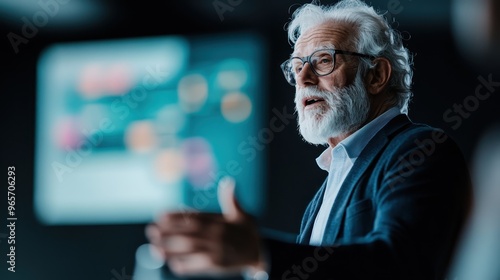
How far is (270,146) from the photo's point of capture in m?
1.94

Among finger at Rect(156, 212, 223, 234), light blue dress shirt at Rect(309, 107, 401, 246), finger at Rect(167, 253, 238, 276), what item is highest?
light blue dress shirt at Rect(309, 107, 401, 246)

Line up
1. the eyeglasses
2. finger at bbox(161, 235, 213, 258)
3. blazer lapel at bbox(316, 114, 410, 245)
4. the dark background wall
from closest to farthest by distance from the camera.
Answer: finger at bbox(161, 235, 213, 258)
blazer lapel at bbox(316, 114, 410, 245)
the eyeglasses
the dark background wall

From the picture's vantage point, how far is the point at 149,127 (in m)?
1.93

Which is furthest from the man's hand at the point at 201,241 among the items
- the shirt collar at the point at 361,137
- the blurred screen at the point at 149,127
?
the blurred screen at the point at 149,127

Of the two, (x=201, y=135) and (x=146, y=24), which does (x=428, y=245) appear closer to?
(x=201, y=135)

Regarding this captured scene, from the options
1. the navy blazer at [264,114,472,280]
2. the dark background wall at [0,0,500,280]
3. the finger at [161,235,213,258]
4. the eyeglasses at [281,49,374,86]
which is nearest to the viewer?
the finger at [161,235,213,258]

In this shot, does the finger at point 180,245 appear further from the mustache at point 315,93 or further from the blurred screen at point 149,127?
the blurred screen at point 149,127

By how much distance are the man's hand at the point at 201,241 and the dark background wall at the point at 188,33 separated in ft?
4.64

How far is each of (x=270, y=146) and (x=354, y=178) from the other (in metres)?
1.16

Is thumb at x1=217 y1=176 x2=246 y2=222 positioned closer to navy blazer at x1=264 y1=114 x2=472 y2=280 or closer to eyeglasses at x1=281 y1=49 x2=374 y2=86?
navy blazer at x1=264 y1=114 x2=472 y2=280

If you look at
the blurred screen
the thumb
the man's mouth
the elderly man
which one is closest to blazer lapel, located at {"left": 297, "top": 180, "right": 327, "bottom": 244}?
the elderly man

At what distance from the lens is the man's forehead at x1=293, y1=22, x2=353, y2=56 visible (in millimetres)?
982

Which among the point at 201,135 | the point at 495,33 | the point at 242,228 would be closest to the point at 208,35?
the point at 201,135

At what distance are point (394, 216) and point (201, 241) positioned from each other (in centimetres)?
26
